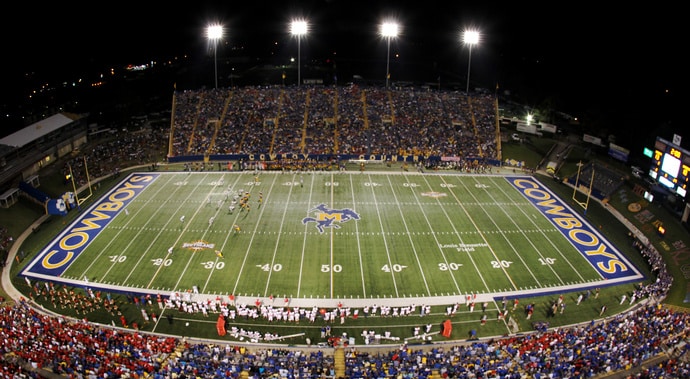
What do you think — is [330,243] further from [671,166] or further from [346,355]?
[671,166]

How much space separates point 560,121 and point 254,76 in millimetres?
55722

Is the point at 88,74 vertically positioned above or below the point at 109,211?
above

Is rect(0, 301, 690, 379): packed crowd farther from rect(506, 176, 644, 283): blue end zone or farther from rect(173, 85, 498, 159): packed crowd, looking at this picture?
rect(173, 85, 498, 159): packed crowd

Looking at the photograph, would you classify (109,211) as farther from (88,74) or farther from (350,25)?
(350,25)

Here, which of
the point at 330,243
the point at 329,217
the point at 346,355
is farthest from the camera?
the point at 329,217

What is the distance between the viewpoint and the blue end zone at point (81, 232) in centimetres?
2822

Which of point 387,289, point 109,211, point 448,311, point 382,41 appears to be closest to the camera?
point 448,311

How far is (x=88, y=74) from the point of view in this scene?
75625mm

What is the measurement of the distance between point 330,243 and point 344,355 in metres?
11.4

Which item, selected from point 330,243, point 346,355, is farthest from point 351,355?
point 330,243

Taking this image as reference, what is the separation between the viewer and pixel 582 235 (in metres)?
33.5

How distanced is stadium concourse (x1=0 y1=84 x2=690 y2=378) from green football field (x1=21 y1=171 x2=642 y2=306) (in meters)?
4.50

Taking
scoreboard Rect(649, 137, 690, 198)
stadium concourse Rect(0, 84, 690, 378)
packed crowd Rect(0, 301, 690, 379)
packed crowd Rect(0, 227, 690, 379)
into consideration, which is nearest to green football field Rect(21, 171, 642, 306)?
stadium concourse Rect(0, 84, 690, 378)

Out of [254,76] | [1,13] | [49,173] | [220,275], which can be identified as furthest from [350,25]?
[220,275]
